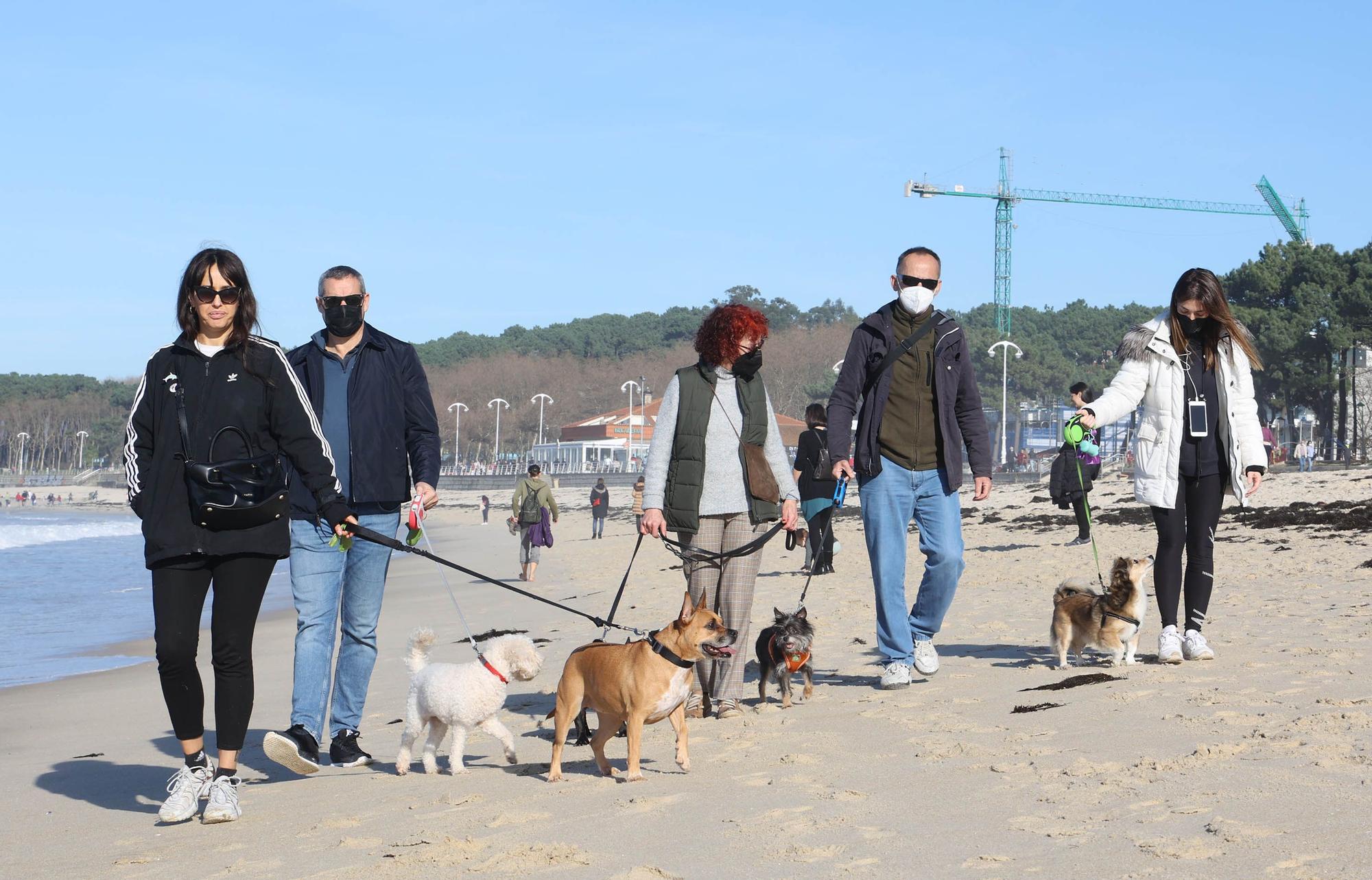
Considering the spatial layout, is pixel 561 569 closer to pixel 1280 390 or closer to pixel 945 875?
pixel 945 875

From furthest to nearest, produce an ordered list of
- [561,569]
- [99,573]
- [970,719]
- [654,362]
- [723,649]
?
1. [654,362]
2. [99,573]
3. [561,569]
4. [970,719]
5. [723,649]

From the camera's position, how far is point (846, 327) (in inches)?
5079

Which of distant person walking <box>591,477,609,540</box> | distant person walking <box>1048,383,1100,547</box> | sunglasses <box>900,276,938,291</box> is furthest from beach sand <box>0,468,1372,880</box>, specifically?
distant person walking <box>591,477,609,540</box>

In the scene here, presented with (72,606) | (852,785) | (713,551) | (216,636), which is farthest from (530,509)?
(852,785)

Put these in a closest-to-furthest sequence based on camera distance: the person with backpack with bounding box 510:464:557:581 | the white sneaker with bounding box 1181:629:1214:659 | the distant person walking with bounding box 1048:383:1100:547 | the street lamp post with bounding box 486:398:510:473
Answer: the white sneaker with bounding box 1181:629:1214:659, the distant person walking with bounding box 1048:383:1100:547, the person with backpack with bounding box 510:464:557:581, the street lamp post with bounding box 486:398:510:473

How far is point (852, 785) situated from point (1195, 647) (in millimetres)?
2868

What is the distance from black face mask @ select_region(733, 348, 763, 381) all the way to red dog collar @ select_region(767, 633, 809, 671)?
131 centimetres

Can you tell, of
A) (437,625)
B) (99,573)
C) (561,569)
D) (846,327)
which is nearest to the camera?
(437,625)

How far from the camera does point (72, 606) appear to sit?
15.9 metres

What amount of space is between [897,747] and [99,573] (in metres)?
20.4

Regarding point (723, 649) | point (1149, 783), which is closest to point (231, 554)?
point (723, 649)

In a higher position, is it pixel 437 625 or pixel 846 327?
pixel 846 327

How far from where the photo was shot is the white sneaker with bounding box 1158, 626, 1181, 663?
627 cm

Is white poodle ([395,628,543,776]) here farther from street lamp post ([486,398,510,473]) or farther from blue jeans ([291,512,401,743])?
street lamp post ([486,398,510,473])
